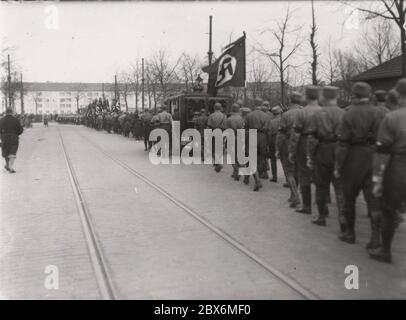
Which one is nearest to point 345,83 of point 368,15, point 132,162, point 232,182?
point 368,15

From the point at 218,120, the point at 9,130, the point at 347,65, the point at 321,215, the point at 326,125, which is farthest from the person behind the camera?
the point at 347,65

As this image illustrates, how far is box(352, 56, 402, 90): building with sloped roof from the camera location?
2552 cm

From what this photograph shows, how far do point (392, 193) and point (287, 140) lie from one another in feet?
13.7

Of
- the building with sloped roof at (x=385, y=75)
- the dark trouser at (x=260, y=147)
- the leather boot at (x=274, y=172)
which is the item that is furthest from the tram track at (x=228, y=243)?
the building with sloped roof at (x=385, y=75)

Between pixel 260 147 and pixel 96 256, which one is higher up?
pixel 260 147

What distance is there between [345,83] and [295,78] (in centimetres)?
517

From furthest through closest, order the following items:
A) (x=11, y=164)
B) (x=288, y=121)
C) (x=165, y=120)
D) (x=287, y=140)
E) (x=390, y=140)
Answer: (x=165, y=120) < (x=11, y=164) < (x=287, y=140) < (x=288, y=121) < (x=390, y=140)

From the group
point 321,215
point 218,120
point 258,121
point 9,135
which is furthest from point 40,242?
point 9,135

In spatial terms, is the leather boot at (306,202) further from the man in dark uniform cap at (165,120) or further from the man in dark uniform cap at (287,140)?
the man in dark uniform cap at (165,120)

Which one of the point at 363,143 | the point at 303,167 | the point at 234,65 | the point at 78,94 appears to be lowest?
the point at 303,167

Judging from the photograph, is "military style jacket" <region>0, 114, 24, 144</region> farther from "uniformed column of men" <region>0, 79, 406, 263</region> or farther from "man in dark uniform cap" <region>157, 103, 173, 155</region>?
"uniformed column of men" <region>0, 79, 406, 263</region>

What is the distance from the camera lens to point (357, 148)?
6.22 metres

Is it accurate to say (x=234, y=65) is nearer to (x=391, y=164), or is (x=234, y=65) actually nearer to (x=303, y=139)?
(x=303, y=139)

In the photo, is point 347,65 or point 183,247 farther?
point 347,65
